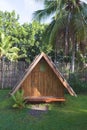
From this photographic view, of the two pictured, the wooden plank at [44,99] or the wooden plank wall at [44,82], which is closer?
the wooden plank at [44,99]

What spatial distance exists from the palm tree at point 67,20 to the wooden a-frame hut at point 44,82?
940 cm

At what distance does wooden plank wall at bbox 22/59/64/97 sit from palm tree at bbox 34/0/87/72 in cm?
939

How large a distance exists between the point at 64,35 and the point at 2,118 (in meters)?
14.7

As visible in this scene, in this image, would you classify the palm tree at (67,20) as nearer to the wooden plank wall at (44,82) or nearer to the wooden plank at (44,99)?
the wooden plank wall at (44,82)

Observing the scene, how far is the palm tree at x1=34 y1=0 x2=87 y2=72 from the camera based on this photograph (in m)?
23.1

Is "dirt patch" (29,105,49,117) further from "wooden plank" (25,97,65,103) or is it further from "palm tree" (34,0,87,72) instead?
"palm tree" (34,0,87,72)

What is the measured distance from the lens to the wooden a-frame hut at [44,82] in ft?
44.2

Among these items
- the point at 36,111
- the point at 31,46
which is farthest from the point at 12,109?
the point at 31,46

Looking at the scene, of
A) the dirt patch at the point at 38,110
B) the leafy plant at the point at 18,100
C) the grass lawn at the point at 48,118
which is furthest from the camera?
the leafy plant at the point at 18,100

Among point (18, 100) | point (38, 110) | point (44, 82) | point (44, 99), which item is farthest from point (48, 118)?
point (44, 82)

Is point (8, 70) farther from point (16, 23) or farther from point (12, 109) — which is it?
point (16, 23)

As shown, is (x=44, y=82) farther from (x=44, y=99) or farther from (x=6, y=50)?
(x=6, y=50)

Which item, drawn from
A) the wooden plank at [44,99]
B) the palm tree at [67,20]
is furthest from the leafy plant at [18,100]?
the palm tree at [67,20]

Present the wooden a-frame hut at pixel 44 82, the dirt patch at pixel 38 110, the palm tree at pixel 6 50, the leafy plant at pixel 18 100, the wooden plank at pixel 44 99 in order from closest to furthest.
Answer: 1. the dirt patch at pixel 38 110
2. the leafy plant at pixel 18 100
3. the wooden plank at pixel 44 99
4. the wooden a-frame hut at pixel 44 82
5. the palm tree at pixel 6 50
